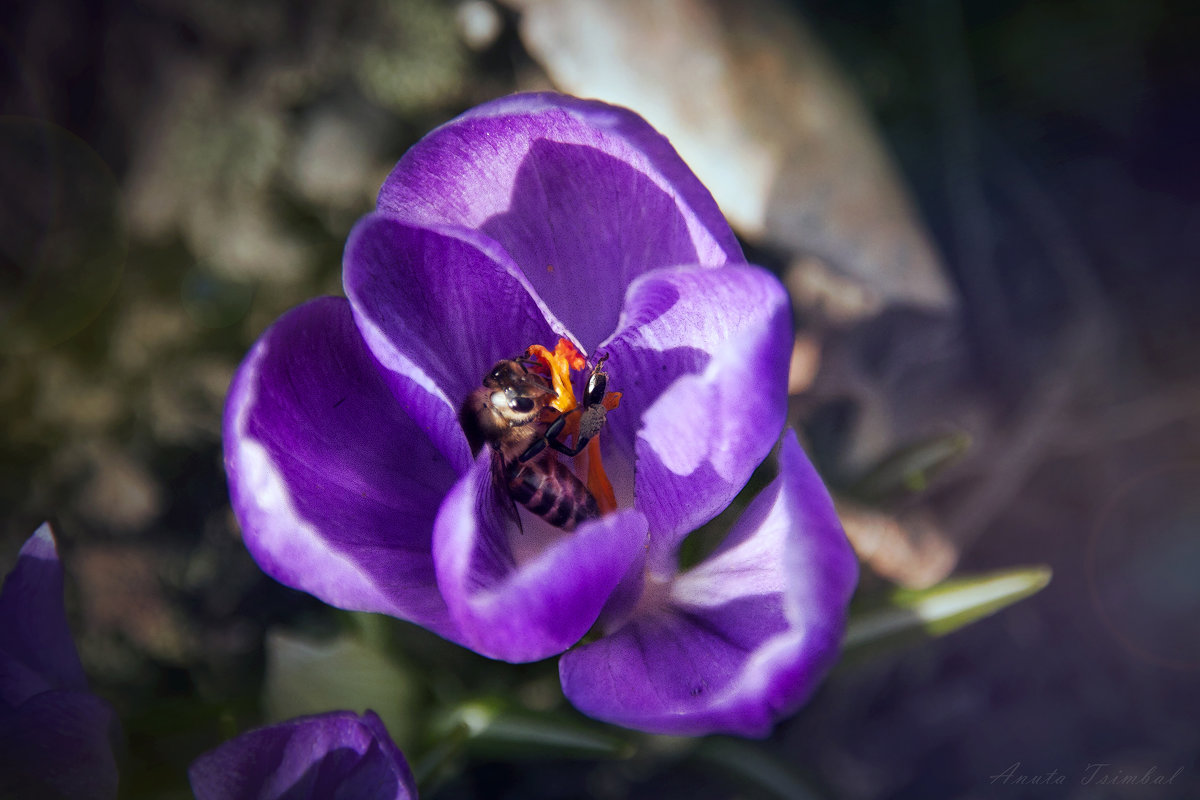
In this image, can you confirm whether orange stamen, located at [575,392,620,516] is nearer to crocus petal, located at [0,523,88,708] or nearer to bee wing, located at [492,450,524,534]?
bee wing, located at [492,450,524,534]

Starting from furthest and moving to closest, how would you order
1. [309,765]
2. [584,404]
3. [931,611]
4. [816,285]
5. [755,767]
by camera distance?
1. [816,285]
2. [755,767]
3. [931,611]
4. [584,404]
5. [309,765]

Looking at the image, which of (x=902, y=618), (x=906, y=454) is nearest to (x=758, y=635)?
(x=902, y=618)

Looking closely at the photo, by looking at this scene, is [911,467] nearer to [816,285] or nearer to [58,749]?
[816,285]

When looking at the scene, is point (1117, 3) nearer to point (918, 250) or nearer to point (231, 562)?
point (918, 250)

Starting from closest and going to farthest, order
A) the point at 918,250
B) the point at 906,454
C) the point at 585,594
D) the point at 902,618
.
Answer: the point at 585,594, the point at 902,618, the point at 906,454, the point at 918,250

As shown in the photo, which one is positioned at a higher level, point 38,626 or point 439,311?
point 439,311

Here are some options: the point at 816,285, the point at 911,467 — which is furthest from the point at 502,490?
the point at 816,285

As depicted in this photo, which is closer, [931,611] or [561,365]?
[561,365]
